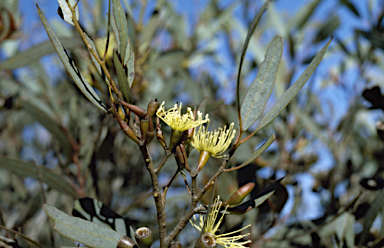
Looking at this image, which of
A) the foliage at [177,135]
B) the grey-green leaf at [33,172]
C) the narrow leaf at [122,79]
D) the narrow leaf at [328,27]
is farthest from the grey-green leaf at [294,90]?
the narrow leaf at [328,27]

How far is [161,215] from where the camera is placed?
49 centimetres

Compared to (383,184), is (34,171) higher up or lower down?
higher up

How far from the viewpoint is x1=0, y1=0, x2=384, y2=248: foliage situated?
20.0 inches

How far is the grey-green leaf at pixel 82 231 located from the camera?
1.59 feet

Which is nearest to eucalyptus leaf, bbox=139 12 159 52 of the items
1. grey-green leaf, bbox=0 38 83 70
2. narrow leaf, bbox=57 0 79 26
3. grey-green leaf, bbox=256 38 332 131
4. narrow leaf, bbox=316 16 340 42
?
grey-green leaf, bbox=0 38 83 70

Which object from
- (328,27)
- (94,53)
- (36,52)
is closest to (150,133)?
(94,53)

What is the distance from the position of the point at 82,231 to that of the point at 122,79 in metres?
0.24

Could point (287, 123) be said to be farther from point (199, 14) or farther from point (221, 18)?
point (199, 14)

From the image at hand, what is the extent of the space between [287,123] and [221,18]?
68 cm

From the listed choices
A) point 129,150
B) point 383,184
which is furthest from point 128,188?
point 383,184

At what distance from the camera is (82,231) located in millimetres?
495

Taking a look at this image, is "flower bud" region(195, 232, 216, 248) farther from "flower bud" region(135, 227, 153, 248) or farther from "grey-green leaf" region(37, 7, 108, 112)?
"grey-green leaf" region(37, 7, 108, 112)

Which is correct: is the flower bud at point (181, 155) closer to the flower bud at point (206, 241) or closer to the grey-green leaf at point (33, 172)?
the flower bud at point (206, 241)

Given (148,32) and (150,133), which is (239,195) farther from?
(148,32)
